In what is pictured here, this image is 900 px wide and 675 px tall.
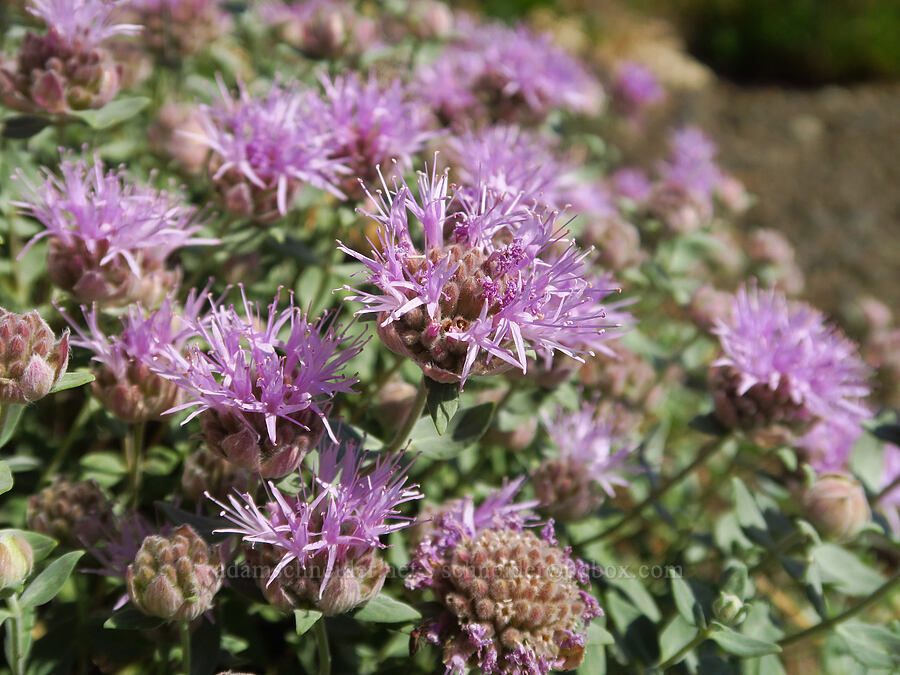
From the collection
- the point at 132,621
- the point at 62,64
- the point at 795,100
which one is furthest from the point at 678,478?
the point at 795,100

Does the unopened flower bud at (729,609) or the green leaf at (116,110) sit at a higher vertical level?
the green leaf at (116,110)

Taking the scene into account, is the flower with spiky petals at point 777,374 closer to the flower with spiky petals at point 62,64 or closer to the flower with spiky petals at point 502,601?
the flower with spiky petals at point 502,601

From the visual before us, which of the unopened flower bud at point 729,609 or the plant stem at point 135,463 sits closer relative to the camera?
the unopened flower bud at point 729,609

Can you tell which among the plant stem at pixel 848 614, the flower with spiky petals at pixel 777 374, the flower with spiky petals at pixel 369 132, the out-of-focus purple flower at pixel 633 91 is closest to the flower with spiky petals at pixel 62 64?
the flower with spiky petals at pixel 369 132

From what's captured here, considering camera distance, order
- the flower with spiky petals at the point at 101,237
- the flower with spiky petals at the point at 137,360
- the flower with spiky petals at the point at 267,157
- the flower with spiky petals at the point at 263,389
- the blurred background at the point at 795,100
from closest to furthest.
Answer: the flower with spiky petals at the point at 263,389 < the flower with spiky petals at the point at 137,360 < the flower with spiky petals at the point at 101,237 < the flower with spiky petals at the point at 267,157 < the blurred background at the point at 795,100

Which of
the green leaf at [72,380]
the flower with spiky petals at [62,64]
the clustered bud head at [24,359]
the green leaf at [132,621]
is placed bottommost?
the green leaf at [132,621]

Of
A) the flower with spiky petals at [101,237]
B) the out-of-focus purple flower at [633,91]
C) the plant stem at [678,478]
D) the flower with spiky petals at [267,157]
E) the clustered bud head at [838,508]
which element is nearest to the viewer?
the flower with spiky petals at [101,237]

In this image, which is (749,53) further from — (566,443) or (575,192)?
(566,443)

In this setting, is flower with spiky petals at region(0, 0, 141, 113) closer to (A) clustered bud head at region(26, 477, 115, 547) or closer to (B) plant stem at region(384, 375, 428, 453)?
(A) clustered bud head at region(26, 477, 115, 547)

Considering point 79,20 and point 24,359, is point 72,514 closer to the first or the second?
point 24,359
